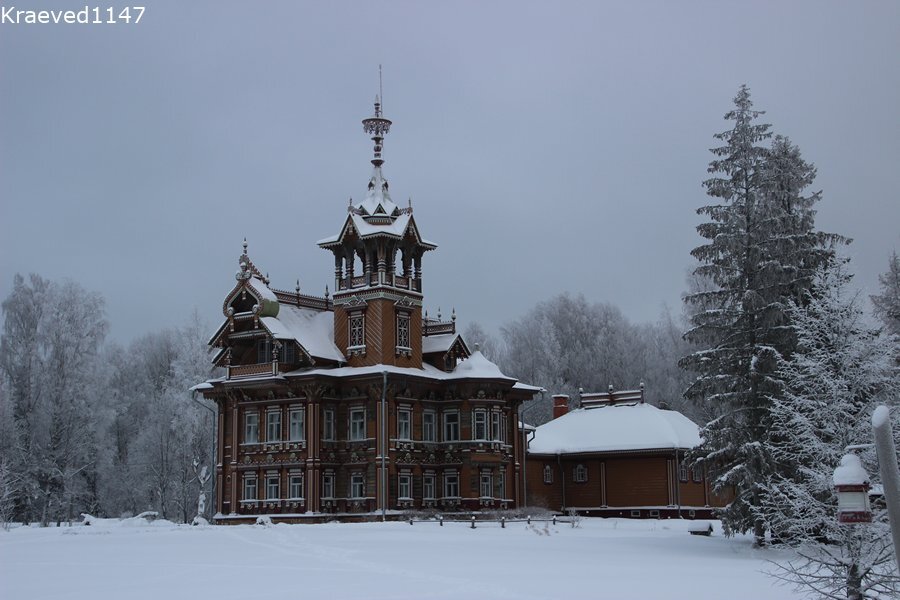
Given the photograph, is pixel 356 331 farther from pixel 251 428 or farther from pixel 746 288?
pixel 746 288

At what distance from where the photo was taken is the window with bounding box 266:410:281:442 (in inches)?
1939

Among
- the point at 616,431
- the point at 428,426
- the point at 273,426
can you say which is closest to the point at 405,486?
the point at 428,426

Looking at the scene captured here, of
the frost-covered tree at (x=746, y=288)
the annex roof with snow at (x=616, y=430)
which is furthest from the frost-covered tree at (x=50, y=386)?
the frost-covered tree at (x=746, y=288)

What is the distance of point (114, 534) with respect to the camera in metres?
36.7

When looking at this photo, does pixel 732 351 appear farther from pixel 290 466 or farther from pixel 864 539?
pixel 290 466

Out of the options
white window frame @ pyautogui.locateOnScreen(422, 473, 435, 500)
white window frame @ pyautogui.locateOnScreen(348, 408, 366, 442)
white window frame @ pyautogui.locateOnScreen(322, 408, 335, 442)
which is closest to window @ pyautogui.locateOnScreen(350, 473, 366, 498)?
white window frame @ pyautogui.locateOnScreen(348, 408, 366, 442)

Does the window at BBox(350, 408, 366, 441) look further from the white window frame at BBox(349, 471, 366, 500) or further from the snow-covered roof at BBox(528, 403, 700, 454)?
the snow-covered roof at BBox(528, 403, 700, 454)

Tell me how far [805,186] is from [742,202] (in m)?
2.37

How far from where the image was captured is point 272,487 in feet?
161

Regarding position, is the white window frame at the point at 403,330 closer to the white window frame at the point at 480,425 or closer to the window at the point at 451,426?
the window at the point at 451,426

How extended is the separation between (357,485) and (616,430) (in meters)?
14.5

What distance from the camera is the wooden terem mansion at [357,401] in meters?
48.2

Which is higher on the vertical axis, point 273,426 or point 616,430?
point 273,426

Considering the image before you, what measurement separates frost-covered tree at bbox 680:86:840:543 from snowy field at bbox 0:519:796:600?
10.2 feet
